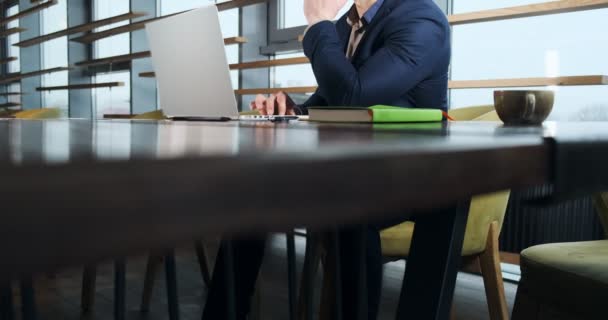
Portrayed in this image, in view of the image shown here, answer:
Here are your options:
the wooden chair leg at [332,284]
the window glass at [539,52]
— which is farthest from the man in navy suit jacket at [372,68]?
the window glass at [539,52]

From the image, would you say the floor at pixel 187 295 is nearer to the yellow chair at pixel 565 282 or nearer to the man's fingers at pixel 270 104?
the man's fingers at pixel 270 104

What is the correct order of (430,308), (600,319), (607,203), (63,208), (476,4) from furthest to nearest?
(476,4)
(607,203)
(600,319)
(430,308)
(63,208)

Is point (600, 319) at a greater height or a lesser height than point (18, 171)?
lesser

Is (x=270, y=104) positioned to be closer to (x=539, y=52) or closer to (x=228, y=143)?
(x=228, y=143)

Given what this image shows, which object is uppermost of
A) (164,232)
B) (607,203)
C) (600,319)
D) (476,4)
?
(476,4)

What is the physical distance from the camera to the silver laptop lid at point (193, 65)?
140 cm

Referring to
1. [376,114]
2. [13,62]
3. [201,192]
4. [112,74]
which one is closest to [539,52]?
[376,114]

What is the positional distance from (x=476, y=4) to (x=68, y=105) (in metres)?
5.19

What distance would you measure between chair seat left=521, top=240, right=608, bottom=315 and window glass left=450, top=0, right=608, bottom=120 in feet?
4.58

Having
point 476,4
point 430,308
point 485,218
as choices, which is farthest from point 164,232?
point 476,4

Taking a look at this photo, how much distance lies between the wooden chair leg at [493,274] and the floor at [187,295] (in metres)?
0.77

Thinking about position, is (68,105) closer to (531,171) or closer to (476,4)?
(476,4)

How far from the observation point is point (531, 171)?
0.37 m

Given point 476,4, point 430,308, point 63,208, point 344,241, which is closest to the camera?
point 63,208
